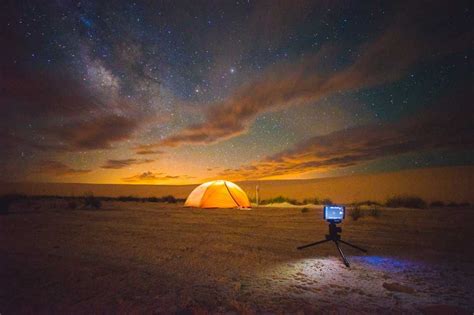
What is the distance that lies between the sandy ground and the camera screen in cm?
74

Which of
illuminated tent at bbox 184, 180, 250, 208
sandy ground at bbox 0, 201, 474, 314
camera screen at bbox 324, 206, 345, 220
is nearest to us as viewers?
sandy ground at bbox 0, 201, 474, 314

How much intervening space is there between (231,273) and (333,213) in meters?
2.32

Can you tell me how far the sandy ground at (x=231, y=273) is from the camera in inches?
128

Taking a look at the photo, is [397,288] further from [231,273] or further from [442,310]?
[231,273]

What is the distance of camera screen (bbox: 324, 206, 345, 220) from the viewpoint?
555cm

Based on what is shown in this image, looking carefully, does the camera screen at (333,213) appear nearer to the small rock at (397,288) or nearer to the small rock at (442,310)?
the small rock at (397,288)

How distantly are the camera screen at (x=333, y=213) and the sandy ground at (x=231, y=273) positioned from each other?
2.43ft

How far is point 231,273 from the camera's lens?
4434mm

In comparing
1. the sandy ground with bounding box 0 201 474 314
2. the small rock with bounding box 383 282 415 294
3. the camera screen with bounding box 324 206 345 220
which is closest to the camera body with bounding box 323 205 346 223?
the camera screen with bounding box 324 206 345 220

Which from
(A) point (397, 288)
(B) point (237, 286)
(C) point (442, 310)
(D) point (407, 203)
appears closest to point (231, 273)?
(B) point (237, 286)

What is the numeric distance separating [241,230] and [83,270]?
4939 mm

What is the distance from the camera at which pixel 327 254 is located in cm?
571

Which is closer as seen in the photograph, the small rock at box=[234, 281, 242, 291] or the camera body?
the small rock at box=[234, 281, 242, 291]

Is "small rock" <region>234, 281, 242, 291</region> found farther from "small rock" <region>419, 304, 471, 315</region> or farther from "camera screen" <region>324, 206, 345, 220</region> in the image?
"camera screen" <region>324, 206, 345, 220</region>
